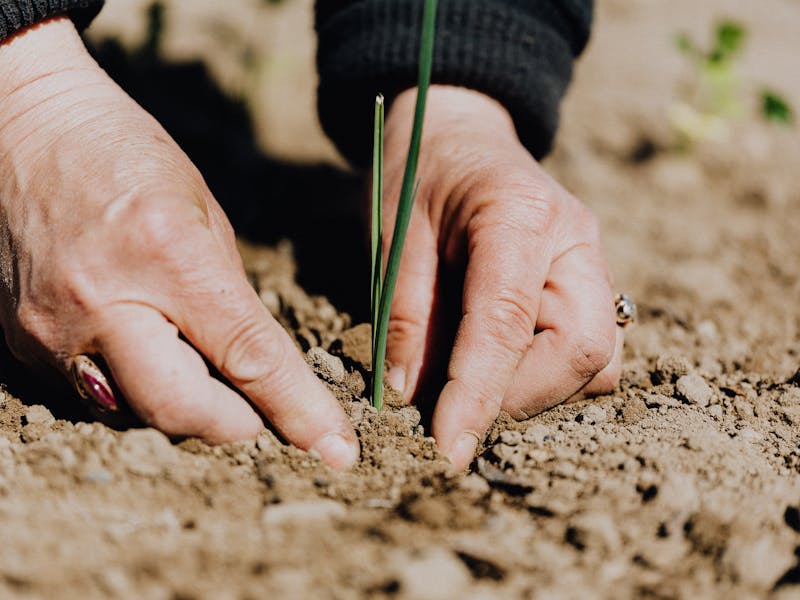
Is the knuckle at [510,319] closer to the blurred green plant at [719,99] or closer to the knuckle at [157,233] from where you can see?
the knuckle at [157,233]

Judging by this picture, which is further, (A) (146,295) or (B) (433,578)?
(A) (146,295)

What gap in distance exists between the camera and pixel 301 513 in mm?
894

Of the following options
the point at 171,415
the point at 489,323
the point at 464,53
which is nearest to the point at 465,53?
the point at 464,53

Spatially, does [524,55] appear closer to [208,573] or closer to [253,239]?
[253,239]

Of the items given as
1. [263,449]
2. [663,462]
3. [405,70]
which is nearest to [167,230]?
[263,449]

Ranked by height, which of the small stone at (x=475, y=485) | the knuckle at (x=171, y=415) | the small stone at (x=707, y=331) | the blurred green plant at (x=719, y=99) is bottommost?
the small stone at (x=707, y=331)

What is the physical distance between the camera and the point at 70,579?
0.75 m

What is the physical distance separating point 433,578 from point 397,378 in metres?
0.56

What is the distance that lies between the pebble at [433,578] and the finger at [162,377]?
37 centimetres

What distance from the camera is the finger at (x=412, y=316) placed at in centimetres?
133

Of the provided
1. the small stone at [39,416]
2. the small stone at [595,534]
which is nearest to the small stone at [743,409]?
the small stone at [595,534]

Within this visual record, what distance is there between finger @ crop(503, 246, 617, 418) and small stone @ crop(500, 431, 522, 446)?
0.08 meters

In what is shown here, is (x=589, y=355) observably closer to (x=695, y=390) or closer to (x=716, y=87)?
(x=695, y=390)

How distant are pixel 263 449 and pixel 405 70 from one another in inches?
40.6
